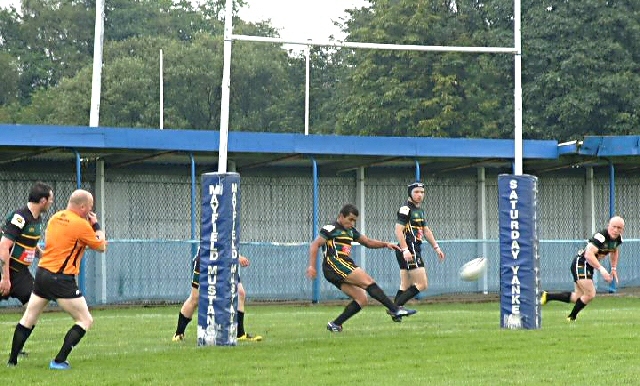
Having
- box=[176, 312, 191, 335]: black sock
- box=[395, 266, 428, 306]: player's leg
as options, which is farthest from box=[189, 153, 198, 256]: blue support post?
box=[176, 312, 191, 335]: black sock

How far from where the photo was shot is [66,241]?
1398 centimetres

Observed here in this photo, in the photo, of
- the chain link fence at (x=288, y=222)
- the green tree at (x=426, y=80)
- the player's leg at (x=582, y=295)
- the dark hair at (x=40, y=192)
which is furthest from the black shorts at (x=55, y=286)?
the green tree at (x=426, y=80)

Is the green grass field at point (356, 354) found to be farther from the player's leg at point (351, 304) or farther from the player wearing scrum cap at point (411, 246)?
the player wearing scrum cap at point (411, 246)

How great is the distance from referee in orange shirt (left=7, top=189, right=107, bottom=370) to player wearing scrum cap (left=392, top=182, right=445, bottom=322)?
7.37 m

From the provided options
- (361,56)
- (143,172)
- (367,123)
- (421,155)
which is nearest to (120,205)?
(143,172)

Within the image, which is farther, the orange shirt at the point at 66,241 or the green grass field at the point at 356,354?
the orange shirt at the point at 66,241

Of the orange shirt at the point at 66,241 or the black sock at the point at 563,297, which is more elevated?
the orange shirt at the point at 66,241

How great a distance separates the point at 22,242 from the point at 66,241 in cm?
226

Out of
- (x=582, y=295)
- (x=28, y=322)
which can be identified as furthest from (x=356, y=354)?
(x=582, y=295)

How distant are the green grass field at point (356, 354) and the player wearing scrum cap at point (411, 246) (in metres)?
0.50

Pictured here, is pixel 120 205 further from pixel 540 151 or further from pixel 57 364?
pixel 57 364

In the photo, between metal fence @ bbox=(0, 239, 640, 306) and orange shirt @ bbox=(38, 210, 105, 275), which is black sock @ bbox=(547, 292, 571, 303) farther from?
orange shirt @ bbox=(38, 210, 105, 275)

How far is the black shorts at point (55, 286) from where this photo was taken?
551 inches

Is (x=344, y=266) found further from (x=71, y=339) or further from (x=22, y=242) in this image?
(x=71, y=339)
